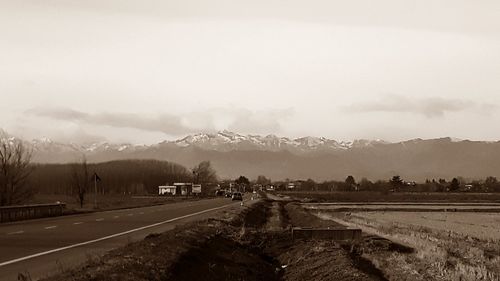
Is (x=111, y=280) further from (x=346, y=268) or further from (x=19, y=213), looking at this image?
(x=19, y=213)

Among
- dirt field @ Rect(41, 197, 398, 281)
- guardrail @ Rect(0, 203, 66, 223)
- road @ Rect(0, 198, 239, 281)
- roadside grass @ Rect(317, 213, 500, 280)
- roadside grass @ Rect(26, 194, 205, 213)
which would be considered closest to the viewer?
dirt field @ Rect(41, 197, 398, 281)

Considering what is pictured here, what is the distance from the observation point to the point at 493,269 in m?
19.7

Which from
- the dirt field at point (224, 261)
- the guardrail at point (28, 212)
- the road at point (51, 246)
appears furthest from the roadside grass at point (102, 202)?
the dirt field at point (224, 261)

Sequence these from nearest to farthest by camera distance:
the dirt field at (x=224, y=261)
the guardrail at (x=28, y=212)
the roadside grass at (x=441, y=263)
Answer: the dirt field at (x=224, y=261), the roadside grass at (x=441, y=263), the guardrail at (x=28, y=212)

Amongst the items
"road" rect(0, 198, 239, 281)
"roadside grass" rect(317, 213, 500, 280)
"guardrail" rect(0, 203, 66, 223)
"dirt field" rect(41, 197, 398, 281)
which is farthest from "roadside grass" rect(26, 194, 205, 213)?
"roadside grass" rect(317, 213, 500, 280)

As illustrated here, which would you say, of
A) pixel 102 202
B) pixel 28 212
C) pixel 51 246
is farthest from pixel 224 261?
pixel 102 202

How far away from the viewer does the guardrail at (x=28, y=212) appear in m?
42.2

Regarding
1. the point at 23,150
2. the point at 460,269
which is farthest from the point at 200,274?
the point at 23,150

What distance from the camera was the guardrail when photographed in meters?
42.2

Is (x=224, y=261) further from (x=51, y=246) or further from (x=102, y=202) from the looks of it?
(x=102, y=202)

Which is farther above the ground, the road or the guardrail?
the guardrail

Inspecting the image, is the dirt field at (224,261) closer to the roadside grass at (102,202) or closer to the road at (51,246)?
the road at (51,246)

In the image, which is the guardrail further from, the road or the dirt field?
the dirt field

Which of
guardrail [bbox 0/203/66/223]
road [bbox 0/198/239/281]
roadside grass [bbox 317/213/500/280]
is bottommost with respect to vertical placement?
roadside grass [bbox 317/213/500/280]
